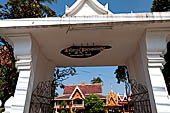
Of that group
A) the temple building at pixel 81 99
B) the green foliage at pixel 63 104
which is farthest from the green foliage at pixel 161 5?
the green foliage at pixel 63 104

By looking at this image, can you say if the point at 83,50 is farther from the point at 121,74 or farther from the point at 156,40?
the point at 121,74

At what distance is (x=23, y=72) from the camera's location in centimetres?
288

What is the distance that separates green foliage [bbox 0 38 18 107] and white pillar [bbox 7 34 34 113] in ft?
9.92

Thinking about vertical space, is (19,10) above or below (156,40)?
above

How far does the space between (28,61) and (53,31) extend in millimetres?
798

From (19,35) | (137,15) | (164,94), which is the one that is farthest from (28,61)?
(164,94)

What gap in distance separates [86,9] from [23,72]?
205 centimetres

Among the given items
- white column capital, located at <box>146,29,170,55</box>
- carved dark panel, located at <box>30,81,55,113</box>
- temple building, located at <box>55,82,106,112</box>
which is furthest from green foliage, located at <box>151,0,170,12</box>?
temple building, located at <box>55,82,106,112</box>

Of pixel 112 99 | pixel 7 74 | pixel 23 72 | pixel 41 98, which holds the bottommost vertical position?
pixel 41 98

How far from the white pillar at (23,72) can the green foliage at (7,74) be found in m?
3.02

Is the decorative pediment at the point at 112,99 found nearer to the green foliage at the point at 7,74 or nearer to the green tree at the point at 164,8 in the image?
the green tree at the point at 164,8

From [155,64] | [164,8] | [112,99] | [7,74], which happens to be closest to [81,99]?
[112,99]

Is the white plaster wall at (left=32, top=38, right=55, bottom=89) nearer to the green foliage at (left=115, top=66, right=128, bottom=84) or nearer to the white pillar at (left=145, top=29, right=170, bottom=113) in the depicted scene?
the white pillar at (left=145, top=29, right=170, bottom=113)

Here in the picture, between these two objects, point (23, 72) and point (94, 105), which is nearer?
point (23, 72)
